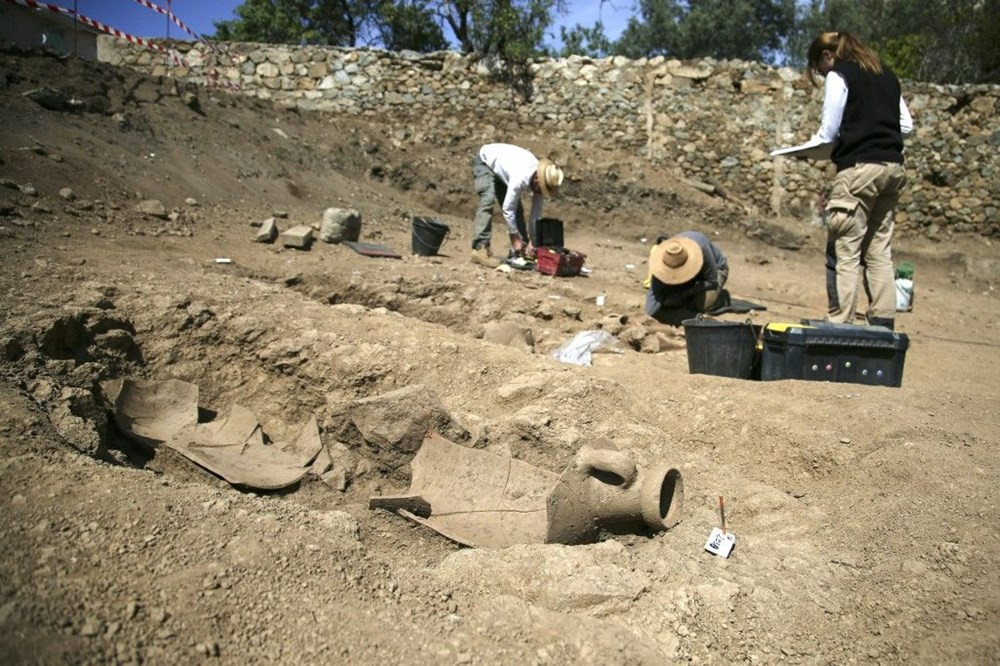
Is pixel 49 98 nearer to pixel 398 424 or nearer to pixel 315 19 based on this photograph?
pixel 398 424

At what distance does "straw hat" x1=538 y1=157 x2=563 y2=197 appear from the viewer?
6.91 m

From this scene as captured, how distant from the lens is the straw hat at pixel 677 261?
5695 millimetres

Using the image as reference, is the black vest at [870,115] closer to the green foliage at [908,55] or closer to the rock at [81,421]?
the rock at [81,421]

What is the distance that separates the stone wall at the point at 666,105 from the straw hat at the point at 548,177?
18.6ft

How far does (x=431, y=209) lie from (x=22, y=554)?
9.38 meters

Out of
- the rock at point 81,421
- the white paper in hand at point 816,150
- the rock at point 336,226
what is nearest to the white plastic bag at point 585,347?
the white paper in hand at point 816,150

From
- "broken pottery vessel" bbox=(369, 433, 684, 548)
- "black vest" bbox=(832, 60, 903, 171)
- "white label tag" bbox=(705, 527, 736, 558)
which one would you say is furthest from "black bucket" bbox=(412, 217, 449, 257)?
"white label tag" bbox=(705, 527, 736, 558)

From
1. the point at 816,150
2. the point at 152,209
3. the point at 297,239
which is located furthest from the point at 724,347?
the point at 152,209

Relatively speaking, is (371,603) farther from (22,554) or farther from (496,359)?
(496,359)

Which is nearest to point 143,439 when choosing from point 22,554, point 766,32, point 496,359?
point 22,554

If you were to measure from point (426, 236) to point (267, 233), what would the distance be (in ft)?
5.34

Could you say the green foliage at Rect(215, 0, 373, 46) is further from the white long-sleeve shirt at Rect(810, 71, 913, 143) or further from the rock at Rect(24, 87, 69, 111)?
the white long-sleeve shirt at Rect(810, 71, 913, 143)

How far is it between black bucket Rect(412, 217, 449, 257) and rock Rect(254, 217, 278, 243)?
1.43 m

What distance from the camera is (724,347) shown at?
13.4 feet
